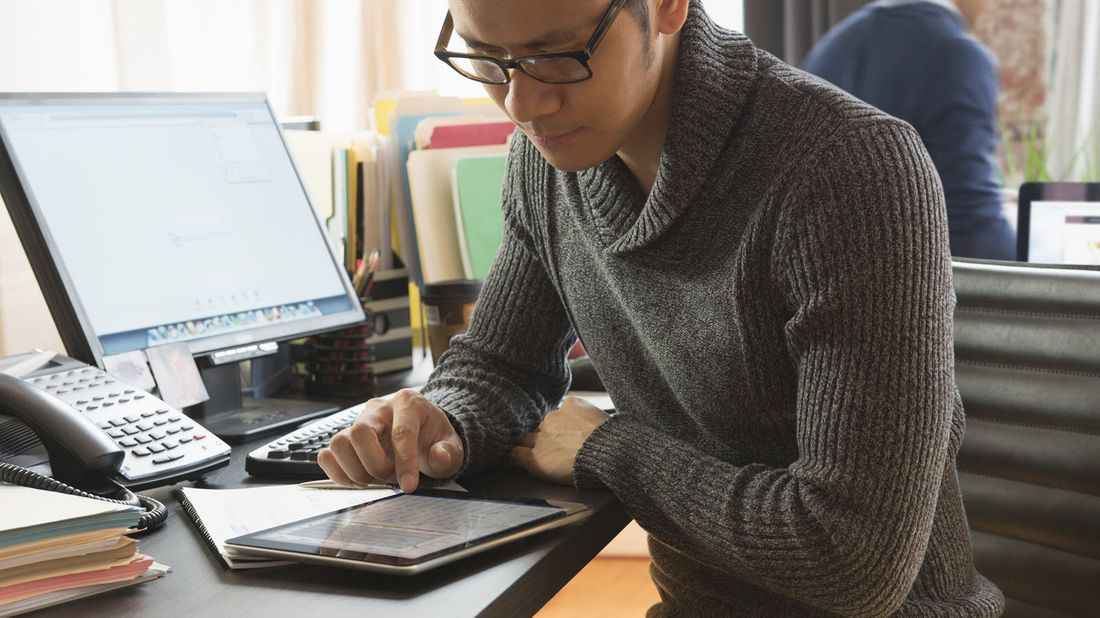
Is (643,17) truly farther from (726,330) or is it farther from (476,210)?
(476,210)

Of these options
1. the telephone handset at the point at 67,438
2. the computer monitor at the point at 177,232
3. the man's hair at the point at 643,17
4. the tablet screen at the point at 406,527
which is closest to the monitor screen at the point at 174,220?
the computer monitor at the point at 177,232

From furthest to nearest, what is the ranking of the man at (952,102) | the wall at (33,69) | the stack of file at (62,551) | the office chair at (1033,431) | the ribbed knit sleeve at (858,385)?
the man at (952,102) < the wall at (33,69) < the office chair at (1033,431) < the ribbed knit sleeve at (858,385) < the stack of file at (62,551)

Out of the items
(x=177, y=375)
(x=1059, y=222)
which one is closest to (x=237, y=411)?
(x=177, y=375)

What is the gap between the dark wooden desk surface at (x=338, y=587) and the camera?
74cm

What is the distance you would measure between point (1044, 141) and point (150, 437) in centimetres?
222

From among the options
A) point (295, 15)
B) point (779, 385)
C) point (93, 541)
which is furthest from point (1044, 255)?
point (295, 15)

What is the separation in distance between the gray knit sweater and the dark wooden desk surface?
158 millimetres

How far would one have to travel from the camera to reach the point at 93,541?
2.49 ft

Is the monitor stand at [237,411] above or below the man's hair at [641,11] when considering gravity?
below

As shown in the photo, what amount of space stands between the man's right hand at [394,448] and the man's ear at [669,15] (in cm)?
42

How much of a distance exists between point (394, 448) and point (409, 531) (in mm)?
185

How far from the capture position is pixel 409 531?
85 centimetres

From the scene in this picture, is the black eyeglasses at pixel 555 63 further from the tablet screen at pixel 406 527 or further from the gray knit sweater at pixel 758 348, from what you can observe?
the tablet screen at pixel 406 527

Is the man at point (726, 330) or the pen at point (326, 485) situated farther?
the pen at point (326, 485)
